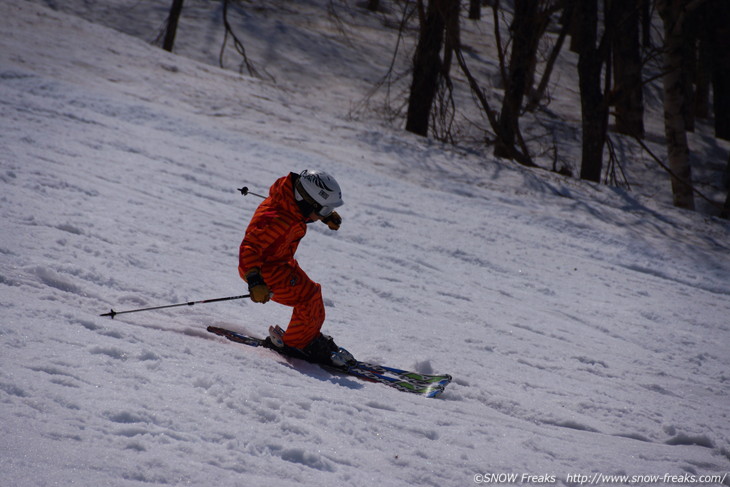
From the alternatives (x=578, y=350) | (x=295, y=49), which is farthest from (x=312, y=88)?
(x=578, y=350)

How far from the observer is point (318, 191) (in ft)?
13.7

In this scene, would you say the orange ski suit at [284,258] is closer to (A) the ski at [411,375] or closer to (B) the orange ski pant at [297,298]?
(B) the orange ski pant at [297,298]

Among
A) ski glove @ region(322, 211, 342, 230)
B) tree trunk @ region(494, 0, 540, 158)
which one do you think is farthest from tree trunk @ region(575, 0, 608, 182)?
ski glove @ region(322, 211, 342, 230)

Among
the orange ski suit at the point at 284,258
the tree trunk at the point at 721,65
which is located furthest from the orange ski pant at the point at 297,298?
the tree trunk at the point at 721,65

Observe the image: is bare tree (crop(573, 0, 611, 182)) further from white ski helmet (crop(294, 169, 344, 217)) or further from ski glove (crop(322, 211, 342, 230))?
white ski helmet (crop(294, 169, 344, 217))

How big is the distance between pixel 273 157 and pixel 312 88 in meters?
9.97

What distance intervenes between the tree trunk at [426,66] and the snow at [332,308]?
170cm

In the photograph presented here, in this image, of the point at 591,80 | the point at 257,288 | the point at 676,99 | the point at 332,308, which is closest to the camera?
the point at 257,288

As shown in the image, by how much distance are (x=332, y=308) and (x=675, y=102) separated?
980cm

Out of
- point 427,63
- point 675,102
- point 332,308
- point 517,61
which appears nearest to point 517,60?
point 517,61

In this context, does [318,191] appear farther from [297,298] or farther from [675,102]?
[675,102]

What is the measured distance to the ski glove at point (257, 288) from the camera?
389cm

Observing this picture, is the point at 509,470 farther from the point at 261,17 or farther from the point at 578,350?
the point at 261,17

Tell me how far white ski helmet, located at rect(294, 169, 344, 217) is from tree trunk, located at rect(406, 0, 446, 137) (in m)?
8.66
